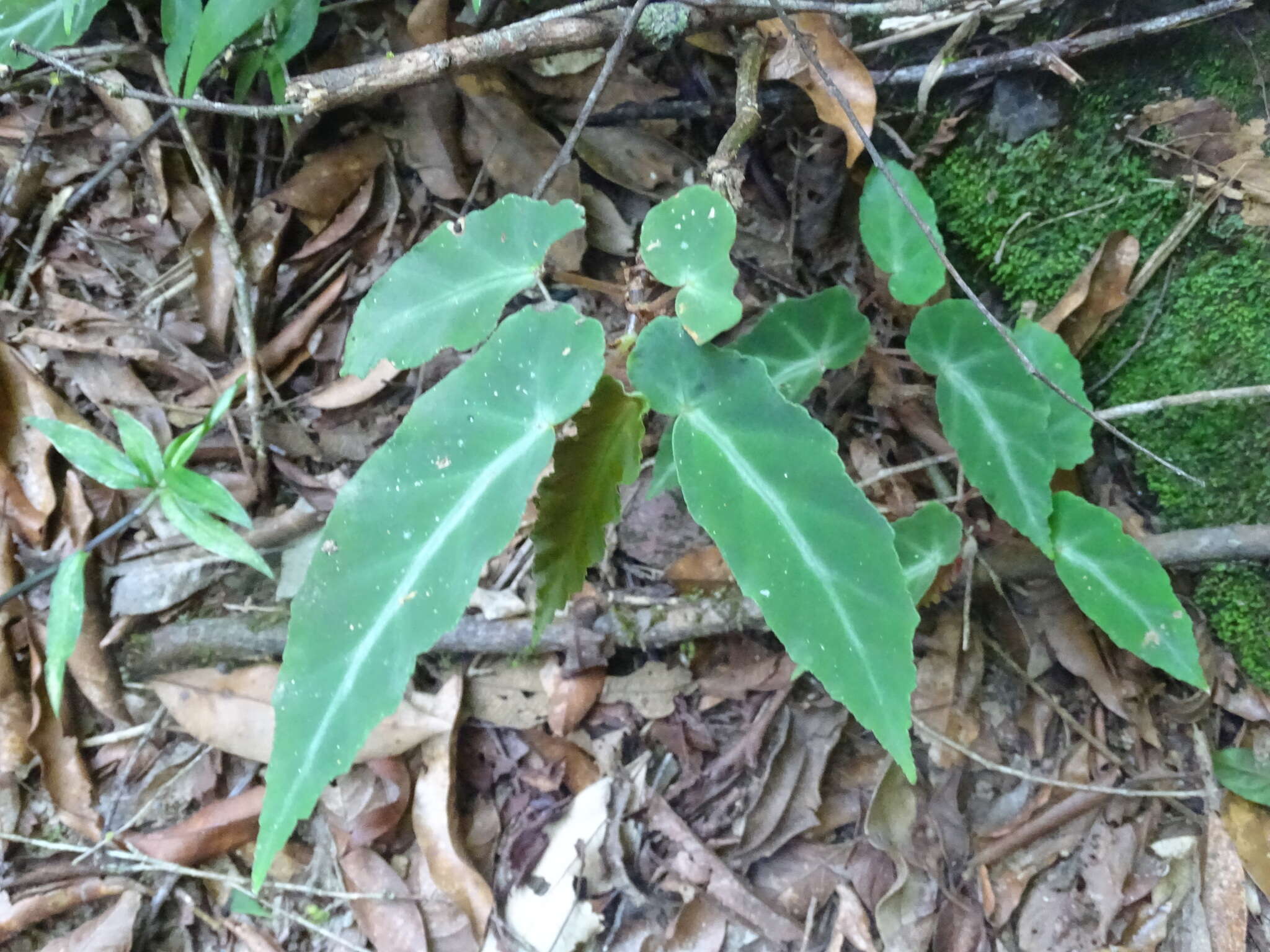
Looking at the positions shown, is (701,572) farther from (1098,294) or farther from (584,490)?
(1098,294)

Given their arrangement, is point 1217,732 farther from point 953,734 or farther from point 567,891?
point 567,891

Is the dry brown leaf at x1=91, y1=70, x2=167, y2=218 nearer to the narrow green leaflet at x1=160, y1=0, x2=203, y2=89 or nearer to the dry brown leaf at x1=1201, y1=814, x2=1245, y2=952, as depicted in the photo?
the narrow green leaflet at x1=160, y1=0, x2=203, y2=89

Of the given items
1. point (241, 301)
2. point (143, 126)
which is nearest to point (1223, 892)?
point (241, 301)

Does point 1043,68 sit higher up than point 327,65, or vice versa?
point 327,65

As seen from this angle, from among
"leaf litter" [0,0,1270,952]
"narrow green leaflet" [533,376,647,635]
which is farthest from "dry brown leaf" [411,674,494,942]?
"narrow green leaflet" [533,376,647,635]

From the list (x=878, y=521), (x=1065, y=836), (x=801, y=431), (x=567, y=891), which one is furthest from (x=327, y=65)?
(x=1065, y=836)

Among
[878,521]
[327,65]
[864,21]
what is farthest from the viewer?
[327,65]
